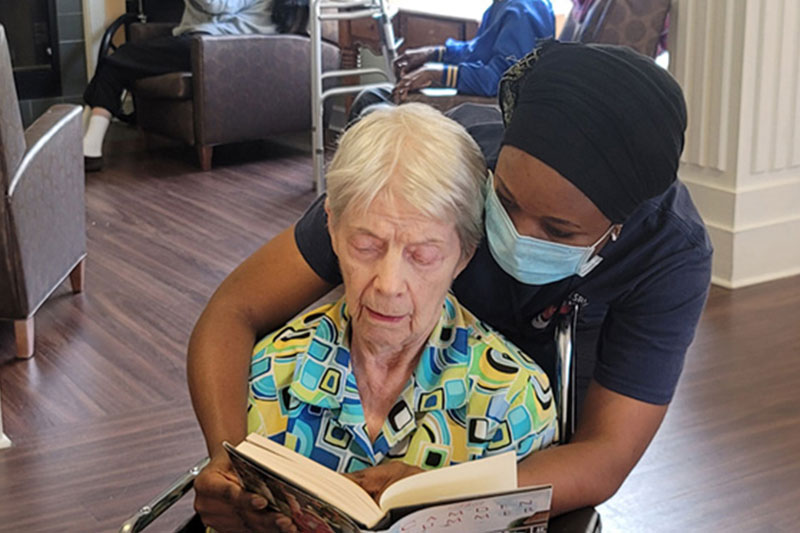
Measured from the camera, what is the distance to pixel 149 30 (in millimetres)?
6500

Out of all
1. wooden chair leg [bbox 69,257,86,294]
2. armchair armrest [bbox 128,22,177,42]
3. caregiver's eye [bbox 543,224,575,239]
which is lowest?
wooden chair leg [bbox 69,257,86,294]

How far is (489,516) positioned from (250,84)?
479 centimetres

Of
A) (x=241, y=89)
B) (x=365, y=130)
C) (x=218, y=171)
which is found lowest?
(x=218, y=171)

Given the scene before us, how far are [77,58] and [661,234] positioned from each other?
6.17m

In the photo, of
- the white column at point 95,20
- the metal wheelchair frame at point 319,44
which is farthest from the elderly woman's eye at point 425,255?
the white column at point 95,20

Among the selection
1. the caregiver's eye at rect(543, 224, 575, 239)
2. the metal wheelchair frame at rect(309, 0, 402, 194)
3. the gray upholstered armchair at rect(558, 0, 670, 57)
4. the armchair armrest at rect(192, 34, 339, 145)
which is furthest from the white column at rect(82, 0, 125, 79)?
the caregiver's eye at rect(543, 224, 575, 239)

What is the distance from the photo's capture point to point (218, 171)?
5777 mm

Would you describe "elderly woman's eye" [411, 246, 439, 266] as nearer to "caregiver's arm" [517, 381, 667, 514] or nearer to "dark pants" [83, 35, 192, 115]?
"caregiver's arm" [517, 381, 667, 514]

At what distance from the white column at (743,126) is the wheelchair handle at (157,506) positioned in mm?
2726

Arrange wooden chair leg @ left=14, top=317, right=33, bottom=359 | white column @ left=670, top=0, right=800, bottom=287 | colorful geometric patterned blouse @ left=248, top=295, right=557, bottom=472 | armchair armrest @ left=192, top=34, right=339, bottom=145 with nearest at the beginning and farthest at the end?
colorful geometric patterned blouse @ left=248, top=295, right=557, bottom=472 → wooden chair leg @ left=14, top=317, right=33, bottom=359 → white column @ left=670, top=0, right=800, bottom=287 → armchair armrest @ left=192, top=34, right=339, bottom=145

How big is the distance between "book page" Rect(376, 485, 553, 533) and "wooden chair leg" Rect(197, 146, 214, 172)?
4.70 meters

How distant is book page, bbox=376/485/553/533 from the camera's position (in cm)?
119

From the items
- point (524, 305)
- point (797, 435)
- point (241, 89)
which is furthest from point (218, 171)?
point (524, 305)

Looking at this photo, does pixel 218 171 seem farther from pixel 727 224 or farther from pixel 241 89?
pixel 727 224
